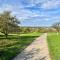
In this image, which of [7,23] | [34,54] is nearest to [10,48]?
[34,54]

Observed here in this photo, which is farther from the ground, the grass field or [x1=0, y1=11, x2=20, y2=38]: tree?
[x1=0, y1=11, x2=20, y2=38]: tree

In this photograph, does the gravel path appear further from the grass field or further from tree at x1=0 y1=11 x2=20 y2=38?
tree at x1=0 y1=11 x2=20 y2=38

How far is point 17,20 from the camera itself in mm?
30016

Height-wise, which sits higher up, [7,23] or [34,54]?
[7,23]

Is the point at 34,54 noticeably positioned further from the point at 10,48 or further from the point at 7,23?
the point at 7,23

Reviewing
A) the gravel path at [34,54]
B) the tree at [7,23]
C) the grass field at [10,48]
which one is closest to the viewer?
the gravel path at [34,54]

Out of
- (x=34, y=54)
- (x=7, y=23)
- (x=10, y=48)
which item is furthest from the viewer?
(x=7, y=23)

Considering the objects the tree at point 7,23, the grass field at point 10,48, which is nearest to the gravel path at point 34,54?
the grass field at point 10,48

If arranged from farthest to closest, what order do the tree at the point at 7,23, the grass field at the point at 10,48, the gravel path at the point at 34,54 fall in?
the tree at the point at 7,23
the grass field at the point at 10,48
the gravel path at the point at 34,54

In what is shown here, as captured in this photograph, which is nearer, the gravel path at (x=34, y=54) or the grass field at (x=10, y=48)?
the gravel path at (x=34, y=54)

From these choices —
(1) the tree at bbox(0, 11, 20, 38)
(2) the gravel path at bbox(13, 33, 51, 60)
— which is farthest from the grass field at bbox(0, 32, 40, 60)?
(1) the tree at bbox(0, 11, 20, 38)

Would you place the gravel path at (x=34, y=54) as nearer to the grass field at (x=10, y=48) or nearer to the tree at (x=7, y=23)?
the grass field at (x=10, y=48)

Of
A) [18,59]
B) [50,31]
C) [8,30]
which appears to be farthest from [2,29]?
[50,31]

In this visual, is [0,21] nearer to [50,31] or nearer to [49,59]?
[49,59]
